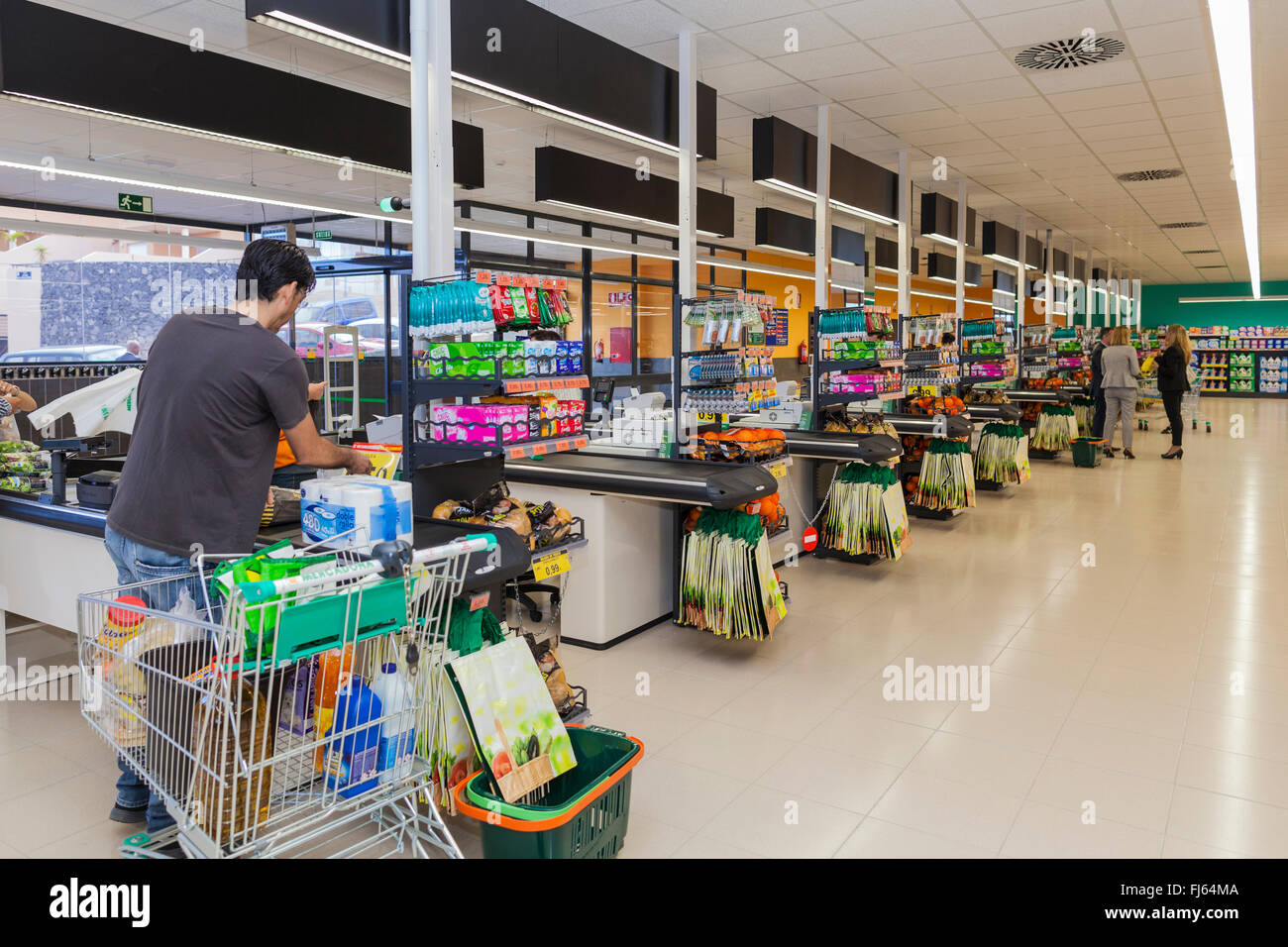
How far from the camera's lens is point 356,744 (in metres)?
2.40

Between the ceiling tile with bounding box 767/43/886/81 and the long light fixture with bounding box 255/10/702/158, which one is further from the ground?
the ceiling tile with bounding box 767/43/886/81

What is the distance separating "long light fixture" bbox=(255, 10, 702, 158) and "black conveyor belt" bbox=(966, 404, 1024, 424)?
4.77 meters

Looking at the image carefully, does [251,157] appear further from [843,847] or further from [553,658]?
[843,847]

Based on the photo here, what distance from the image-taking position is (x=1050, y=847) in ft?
9.55

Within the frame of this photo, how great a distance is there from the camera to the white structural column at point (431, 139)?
3.98 metres

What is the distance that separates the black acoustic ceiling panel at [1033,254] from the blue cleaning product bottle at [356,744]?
14.6 metres

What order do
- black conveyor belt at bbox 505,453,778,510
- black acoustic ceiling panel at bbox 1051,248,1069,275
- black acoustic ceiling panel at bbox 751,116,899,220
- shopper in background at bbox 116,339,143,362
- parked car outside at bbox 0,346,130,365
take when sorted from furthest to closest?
black acoustic ceiling panel at bbox 1051,248,1069,275 → shopper in background at bbox 116,339,143,362 → parked car outside at bbox 0,346,130,365 → black acoustic ceiling panel at bbox 751,116,899,220 → black conveyor belt at bbox 505,453,778,510

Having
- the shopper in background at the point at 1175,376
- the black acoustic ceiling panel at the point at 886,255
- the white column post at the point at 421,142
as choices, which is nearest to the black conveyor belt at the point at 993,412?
the black acoustic ceiling panel at the point at 886,255

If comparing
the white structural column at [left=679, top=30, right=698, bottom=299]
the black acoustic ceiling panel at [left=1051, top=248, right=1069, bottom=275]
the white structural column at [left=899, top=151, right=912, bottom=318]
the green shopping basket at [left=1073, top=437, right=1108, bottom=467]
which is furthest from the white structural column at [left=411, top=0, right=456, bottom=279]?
the black acoustic ceiling panel at [left=1051, top=248, right=1069, bottom=275]

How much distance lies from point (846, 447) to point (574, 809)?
3.85m

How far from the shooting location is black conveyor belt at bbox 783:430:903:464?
19.5 feet

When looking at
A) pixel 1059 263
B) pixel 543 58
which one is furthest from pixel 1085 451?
pixel 543 58

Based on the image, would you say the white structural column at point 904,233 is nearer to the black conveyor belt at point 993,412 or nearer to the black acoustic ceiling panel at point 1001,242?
the black conveyor belt at point 993,412

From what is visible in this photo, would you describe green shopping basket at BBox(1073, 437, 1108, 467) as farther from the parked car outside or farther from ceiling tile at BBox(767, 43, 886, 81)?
the parked car outside
